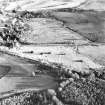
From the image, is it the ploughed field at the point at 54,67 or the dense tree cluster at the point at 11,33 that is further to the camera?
the dense tree cluster at the point at 11,33

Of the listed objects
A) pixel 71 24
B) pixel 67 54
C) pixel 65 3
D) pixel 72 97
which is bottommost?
pixel 72 97

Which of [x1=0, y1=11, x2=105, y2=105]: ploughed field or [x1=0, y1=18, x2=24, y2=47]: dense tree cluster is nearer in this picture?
[x1=0, y1=11, x2=105, y2=105]: ploughed field

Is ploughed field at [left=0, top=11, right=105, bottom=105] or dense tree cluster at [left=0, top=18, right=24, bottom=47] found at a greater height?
dense tree cluster at [left=0, top=18, right=24, bottom=47]

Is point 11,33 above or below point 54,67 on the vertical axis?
above

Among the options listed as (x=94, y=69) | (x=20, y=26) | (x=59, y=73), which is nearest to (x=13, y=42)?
(x=20, y=26)

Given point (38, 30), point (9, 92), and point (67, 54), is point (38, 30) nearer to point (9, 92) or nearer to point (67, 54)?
point (67, 54)

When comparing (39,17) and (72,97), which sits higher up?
(39,17)

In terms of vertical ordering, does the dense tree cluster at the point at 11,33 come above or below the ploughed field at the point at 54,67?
above

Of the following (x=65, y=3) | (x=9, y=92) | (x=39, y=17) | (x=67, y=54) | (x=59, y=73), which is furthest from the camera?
(x=65, y=3)

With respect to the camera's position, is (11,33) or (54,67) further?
(11,33)

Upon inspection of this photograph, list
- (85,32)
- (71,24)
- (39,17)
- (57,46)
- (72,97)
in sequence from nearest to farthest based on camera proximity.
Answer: (72,97), (57,46), (85,32), (71,24), (39,17)

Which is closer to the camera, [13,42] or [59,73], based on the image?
[59,73]
